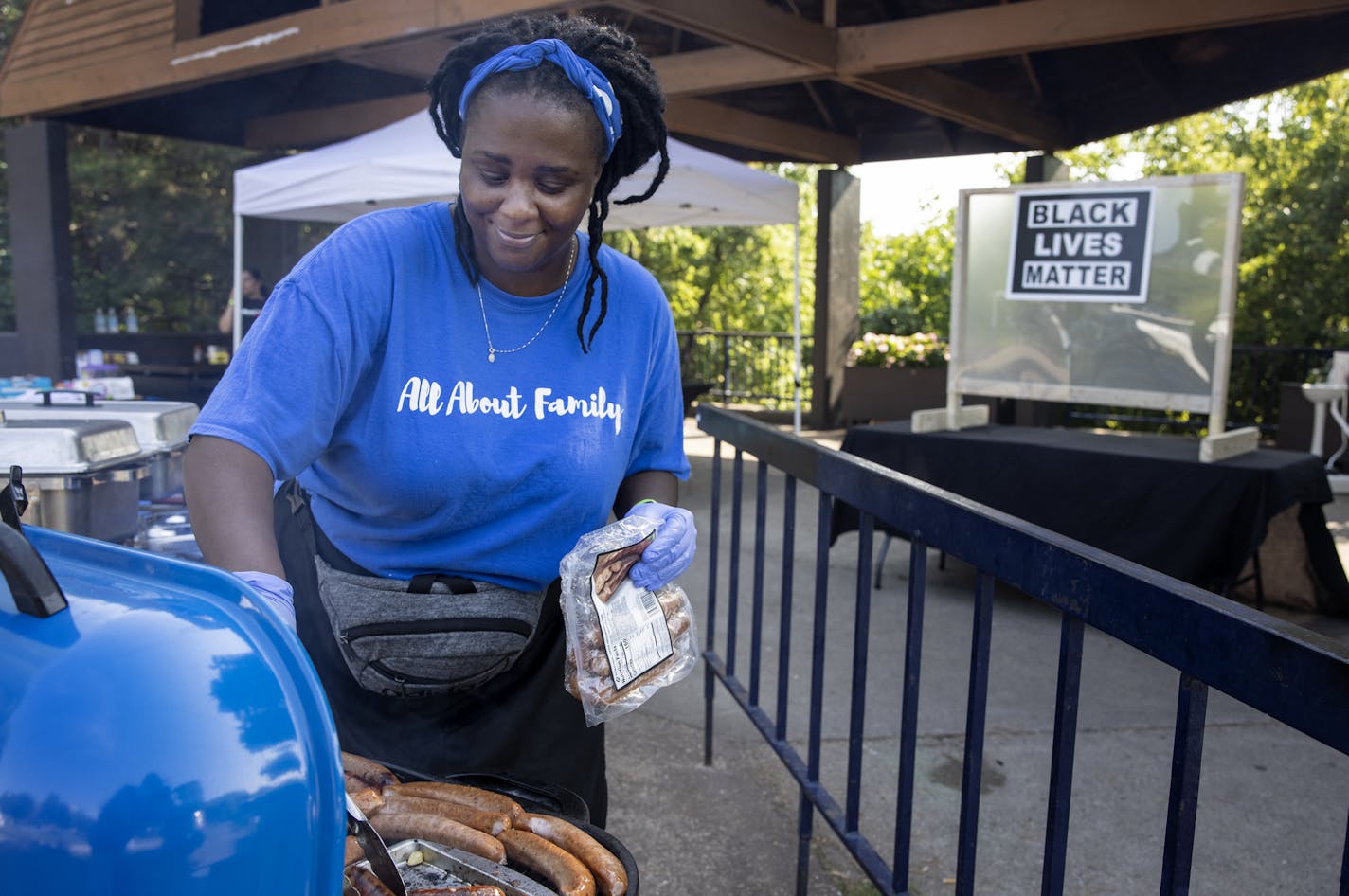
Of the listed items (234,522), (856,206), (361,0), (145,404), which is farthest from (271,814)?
(856,206)

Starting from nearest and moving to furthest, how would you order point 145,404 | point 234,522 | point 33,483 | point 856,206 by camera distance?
point 234,522 < point 33,483 < point 145,404 < point 856,206

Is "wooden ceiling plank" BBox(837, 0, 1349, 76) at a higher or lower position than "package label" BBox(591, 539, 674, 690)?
higher

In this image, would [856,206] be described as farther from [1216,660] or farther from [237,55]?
[1216,660]

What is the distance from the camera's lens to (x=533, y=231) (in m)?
1.63

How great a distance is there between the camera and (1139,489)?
190 inches

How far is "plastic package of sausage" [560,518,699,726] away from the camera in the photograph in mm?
1617

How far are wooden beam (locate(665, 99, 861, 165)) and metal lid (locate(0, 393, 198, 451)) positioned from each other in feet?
20.8

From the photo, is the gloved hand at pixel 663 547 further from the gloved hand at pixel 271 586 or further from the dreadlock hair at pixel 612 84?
the gloved hand at pixel 271 586

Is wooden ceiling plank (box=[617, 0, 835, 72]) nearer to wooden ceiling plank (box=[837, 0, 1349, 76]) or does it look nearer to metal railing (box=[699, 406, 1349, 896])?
wooden ceiling plank (box=[837, 0, 1349, 76])

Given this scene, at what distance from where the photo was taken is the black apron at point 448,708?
1.89 meters

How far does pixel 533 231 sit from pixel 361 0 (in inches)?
266

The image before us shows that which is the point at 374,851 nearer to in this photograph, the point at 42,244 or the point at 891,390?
the point at 891,390

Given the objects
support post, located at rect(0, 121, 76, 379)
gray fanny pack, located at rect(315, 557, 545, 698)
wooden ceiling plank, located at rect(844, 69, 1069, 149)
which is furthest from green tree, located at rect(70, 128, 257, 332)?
gray fanny pack, located at rect(315, 557, 545, 698)

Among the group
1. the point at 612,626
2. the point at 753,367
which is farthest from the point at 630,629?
the point at 753,367
